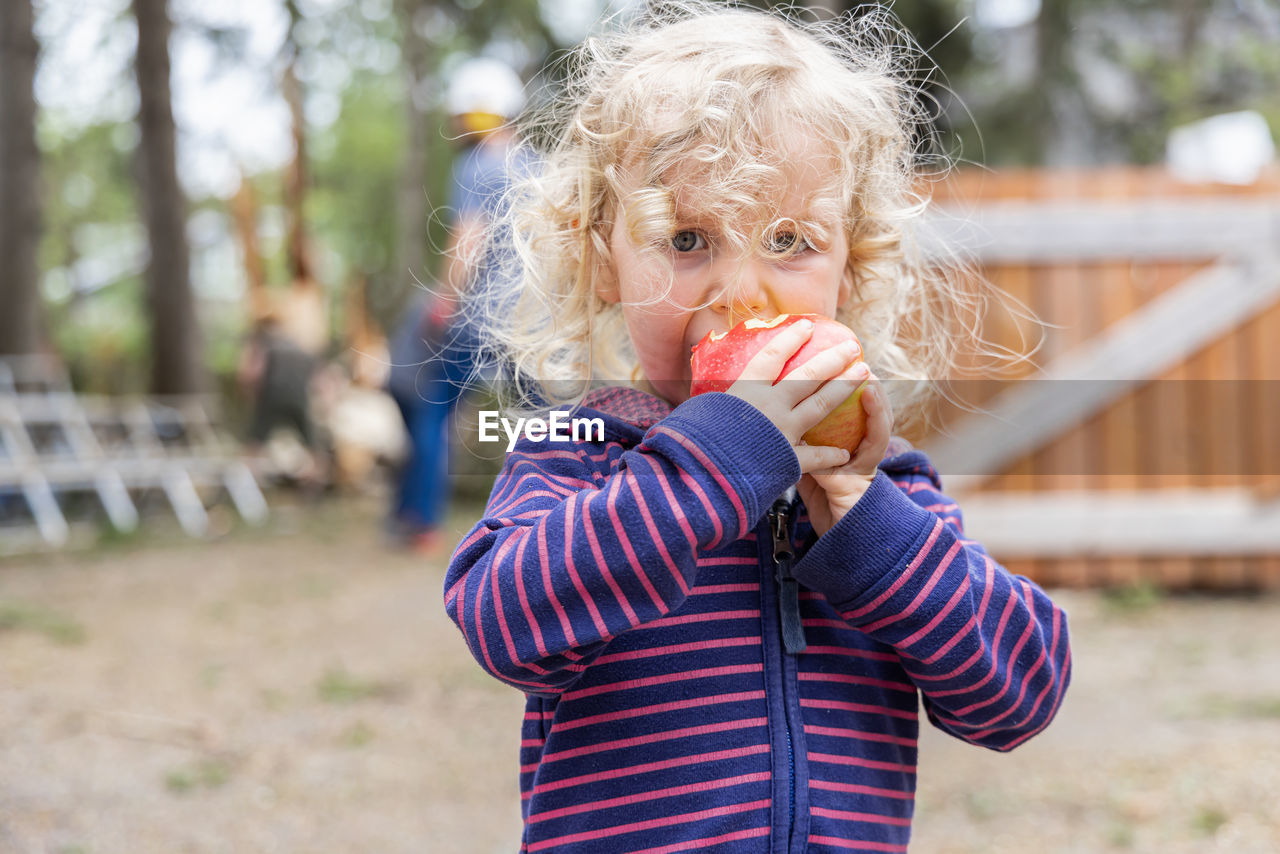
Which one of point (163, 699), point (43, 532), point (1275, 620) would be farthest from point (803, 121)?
point (43, 532)

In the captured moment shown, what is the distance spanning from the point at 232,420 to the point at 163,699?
1327 centimetres

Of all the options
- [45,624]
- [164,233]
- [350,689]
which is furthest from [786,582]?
[164,233]

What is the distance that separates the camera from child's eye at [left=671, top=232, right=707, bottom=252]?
1.16 metres

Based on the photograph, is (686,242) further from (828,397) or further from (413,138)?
(413,138)

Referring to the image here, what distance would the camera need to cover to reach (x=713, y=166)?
3.76 ft

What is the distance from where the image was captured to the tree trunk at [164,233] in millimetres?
9430

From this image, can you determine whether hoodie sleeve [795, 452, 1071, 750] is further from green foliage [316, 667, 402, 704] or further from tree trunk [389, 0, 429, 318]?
tree trunk [389, 0, 429, 318]

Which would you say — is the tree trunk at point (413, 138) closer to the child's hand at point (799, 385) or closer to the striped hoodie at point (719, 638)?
the striped hoodie at point (719, 638)

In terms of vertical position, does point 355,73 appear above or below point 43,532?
above

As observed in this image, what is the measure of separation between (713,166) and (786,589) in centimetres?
44

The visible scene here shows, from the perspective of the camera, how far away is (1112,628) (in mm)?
4477

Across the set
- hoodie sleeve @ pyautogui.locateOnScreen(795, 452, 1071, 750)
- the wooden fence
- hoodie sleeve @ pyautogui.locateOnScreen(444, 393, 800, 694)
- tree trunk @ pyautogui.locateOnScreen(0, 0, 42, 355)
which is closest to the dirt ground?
the wooden fence

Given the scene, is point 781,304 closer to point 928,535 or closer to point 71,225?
point 928,535

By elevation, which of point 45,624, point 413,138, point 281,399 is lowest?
point 281,399
